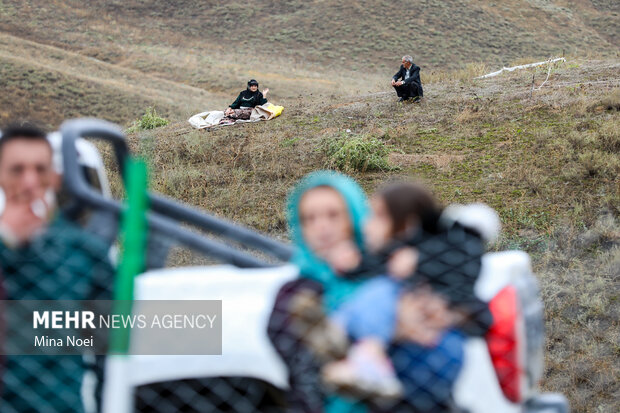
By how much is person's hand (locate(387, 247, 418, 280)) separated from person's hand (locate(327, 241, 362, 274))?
0.35ft

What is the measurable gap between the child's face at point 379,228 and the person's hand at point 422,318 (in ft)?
0.62

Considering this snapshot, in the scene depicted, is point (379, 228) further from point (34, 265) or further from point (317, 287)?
point (34, 265)

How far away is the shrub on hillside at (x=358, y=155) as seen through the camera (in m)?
8.30

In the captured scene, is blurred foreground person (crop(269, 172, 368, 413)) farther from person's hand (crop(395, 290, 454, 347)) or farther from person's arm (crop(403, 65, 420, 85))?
person's arm (crop(403, 65, 420, 85))

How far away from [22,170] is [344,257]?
43.7 inches

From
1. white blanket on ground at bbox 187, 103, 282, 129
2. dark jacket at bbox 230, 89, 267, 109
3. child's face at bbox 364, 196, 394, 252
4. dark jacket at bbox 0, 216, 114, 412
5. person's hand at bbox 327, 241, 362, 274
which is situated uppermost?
child's face at bbox 364, 196, 394, 252

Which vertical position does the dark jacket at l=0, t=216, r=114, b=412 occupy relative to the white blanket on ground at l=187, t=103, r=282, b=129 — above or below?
above

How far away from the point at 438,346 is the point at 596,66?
1349cm

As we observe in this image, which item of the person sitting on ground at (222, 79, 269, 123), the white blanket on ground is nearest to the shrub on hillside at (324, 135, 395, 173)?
the white blanket on ground

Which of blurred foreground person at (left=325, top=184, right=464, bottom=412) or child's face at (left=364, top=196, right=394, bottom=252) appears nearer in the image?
blurred foreground person at (left=325, top=184, right=464, bottom=412)

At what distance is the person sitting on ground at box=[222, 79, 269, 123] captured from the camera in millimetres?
11297

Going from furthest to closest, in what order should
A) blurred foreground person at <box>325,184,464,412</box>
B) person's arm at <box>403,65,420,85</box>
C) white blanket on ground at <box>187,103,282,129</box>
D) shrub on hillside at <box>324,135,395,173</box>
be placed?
1. person's arm at <box>403,65,420,85</box>
2. white blanket on ground at <box>187,103,282,129</box>
3. shrub on hillside at <box>324,135,395,173</box>
4. blurred foreground person at <box>325,184,464,412</box>

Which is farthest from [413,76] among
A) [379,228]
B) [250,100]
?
[379,228]

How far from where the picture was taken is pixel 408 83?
38.1ft
